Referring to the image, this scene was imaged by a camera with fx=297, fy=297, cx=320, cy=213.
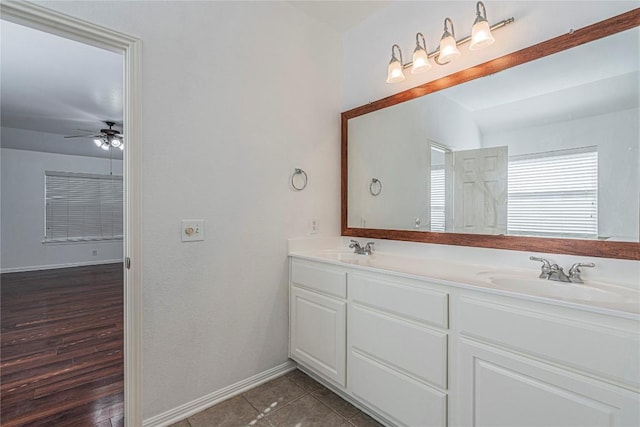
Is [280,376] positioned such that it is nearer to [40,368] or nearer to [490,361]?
[490,361]

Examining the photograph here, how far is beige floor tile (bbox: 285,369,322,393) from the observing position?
195 cm

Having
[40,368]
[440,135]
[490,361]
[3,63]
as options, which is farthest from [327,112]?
[3,63]

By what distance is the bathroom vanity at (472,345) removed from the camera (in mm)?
943

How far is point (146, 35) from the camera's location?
5.12 ft

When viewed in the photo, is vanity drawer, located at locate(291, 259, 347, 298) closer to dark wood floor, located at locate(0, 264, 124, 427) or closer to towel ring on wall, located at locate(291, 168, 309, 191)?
towel ring on wall, located at locate(291, 168, 309, 191)

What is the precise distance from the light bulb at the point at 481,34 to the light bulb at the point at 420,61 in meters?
0.29

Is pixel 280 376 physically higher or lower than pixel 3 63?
lower

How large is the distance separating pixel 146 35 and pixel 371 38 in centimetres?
155

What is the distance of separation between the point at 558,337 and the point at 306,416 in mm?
1325

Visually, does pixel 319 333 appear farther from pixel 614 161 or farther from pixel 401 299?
pixel 614 161

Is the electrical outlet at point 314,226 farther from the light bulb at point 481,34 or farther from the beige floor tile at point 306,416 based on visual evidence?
the light bulb at point 481,34

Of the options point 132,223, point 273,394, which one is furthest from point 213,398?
point 132,223

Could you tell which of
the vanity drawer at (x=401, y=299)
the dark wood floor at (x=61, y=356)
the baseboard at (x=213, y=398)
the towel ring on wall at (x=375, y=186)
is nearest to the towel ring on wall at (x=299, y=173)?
the towel ring on wall at (x=375, y=186)

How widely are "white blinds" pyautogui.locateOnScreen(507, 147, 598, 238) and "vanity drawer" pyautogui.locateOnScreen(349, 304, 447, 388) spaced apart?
0.73 meters
